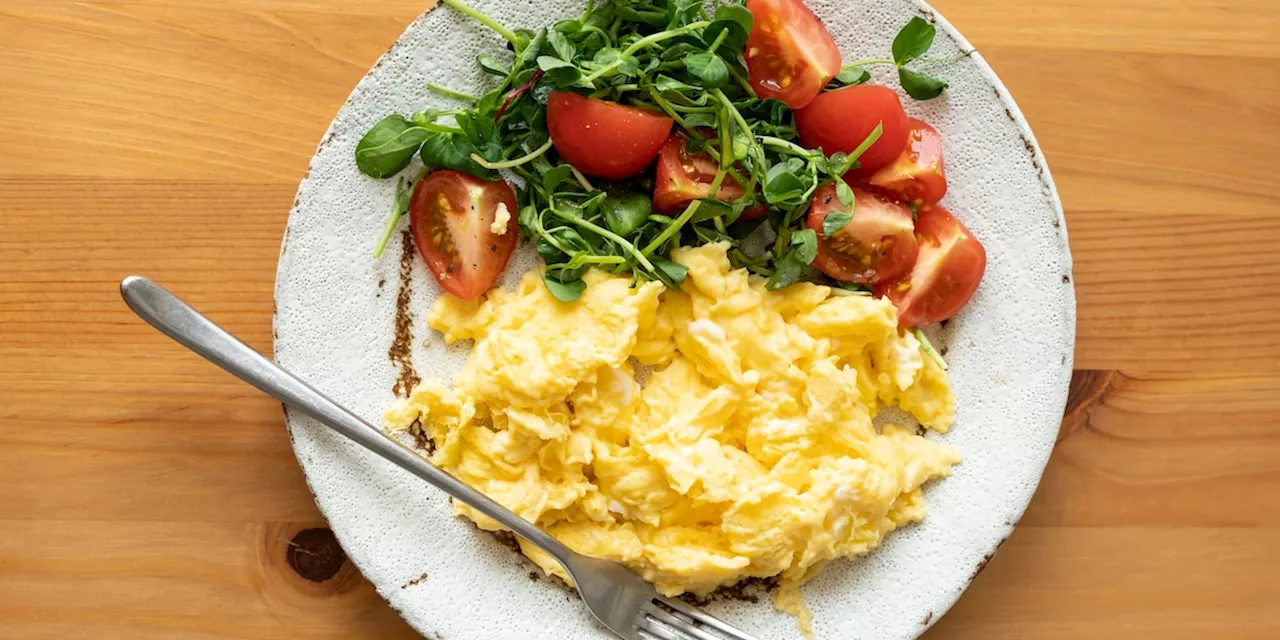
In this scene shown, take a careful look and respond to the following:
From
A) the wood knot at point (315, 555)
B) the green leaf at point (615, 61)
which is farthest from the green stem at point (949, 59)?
the wood knot at point (315, 555)

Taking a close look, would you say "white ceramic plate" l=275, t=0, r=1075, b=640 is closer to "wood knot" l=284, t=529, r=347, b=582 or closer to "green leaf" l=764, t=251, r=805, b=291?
"wood knot" l=284, t=529, r=347, b=582

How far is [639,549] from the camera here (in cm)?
202

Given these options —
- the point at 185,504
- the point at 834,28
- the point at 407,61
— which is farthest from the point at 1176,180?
the point at 185,504

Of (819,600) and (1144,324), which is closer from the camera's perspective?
(819,600)

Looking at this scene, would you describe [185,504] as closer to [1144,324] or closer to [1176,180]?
[1144,324]

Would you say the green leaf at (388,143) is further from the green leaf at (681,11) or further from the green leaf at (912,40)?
the green leaf at (912,40)

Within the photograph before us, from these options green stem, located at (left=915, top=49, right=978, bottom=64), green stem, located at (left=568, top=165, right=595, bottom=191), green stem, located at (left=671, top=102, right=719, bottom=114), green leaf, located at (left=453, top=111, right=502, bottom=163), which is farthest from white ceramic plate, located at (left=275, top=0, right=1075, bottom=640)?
green stem, located at (left=671, top=102, right=719, bottom=114)

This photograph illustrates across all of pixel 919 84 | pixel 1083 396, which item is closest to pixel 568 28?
pixel 919 84

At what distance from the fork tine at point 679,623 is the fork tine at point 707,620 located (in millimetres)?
16

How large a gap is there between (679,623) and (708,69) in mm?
1185

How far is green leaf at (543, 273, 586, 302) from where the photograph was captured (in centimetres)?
198

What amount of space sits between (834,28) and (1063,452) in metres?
1.19

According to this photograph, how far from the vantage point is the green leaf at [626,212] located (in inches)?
79.1

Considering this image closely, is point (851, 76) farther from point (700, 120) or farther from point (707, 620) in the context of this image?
point (707, 620)
